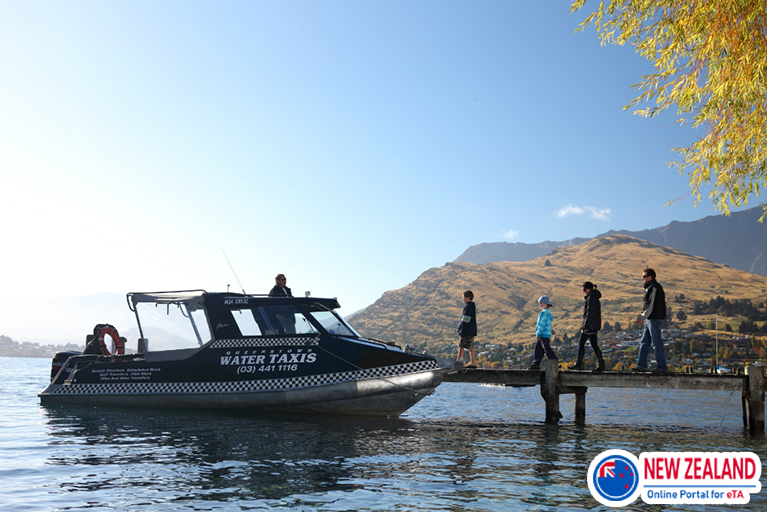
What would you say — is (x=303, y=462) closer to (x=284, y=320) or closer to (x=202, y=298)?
(x=284, y=320)

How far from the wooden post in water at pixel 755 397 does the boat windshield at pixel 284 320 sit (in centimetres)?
Result: 1108

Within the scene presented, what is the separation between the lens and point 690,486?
8.45 metres

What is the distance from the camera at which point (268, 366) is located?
51.8ft

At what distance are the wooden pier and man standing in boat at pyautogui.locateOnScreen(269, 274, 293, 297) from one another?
16.8 feet

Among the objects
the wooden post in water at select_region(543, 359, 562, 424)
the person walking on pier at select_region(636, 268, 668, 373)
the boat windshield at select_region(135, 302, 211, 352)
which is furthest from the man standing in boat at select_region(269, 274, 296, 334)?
the person walking on pier at select_region(636, 268, 668, 373)

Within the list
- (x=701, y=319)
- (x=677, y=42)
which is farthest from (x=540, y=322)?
(x=701, y=319)

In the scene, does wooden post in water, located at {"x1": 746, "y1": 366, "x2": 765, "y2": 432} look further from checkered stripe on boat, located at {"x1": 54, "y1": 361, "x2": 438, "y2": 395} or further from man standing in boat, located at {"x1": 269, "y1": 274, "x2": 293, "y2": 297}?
man standing in boat, located at {"x1": 269, "y1": 274, "x2": 293, "y2": 297}

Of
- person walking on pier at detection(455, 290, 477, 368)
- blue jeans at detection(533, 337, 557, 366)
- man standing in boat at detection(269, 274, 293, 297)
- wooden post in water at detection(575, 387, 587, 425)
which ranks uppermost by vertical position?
man standing in boat at detection(269, 274, 293, 297)

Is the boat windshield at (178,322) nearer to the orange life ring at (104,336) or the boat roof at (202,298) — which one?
the boat roof at (202,298)

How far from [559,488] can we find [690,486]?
5.96 ft

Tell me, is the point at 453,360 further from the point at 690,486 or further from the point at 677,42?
the point at 677,42

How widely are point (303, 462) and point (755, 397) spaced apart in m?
13.3

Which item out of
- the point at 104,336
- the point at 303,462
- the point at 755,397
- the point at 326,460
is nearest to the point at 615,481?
the point at 326,460

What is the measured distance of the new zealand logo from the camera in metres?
7.95
